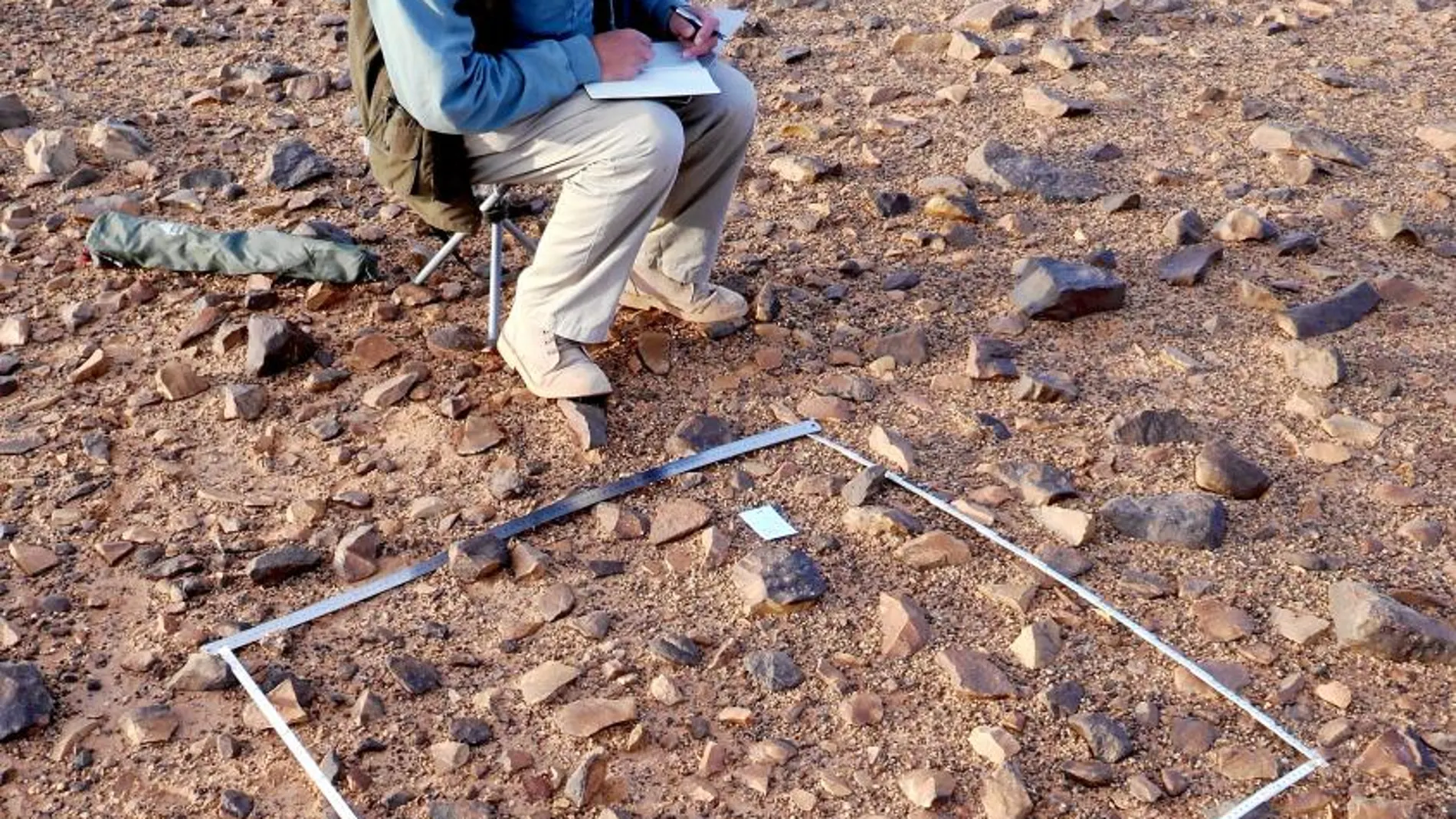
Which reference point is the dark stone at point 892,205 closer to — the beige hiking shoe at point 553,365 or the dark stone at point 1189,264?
the dark stone at point 1189,264

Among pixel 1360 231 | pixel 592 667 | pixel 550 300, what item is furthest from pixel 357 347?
pixel 1360 231

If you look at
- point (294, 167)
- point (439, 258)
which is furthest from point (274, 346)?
point (294, 167)

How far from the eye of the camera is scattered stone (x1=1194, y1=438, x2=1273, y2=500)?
3.85m

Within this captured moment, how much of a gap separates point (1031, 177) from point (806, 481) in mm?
1911

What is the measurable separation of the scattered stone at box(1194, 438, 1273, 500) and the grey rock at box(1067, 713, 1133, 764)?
89cm

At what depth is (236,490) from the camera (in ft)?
12.8

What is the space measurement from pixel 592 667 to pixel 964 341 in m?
1.64

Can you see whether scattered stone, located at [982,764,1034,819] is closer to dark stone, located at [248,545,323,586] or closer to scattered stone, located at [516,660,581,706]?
scattered stone, located at [516,660,581,706]

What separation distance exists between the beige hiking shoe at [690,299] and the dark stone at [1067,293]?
789 millimetres

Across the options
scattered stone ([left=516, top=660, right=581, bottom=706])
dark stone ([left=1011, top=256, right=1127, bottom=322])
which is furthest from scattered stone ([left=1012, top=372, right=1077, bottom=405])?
scattered stone ([left=516, top=660, right=581, bottom=706])

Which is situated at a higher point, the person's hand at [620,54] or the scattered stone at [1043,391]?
the person's hand at [620,54]

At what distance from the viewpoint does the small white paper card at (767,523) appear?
3.72 meters

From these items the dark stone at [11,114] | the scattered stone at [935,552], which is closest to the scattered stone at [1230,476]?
the scattered stone at [935,552]

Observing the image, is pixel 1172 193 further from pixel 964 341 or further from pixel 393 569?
pixel 393 569
